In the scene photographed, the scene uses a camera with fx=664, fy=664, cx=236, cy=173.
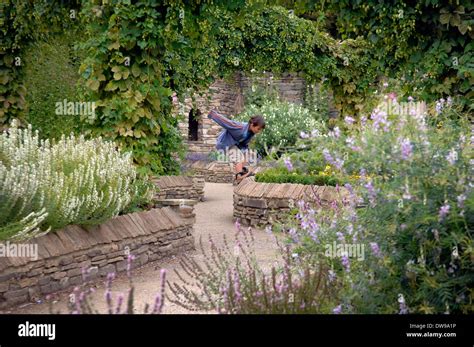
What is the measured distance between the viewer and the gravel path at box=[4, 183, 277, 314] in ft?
18.3

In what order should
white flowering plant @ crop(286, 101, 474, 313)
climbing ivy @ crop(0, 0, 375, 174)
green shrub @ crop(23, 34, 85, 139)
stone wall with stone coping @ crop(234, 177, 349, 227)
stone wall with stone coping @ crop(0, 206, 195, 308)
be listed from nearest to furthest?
white flowering plant @ crop(286, 101, 474, 313)
stone wall with stone coping @ crop(0, 206, 195, 308)
climbing ivy @ crop(0, 0, 375, 174)
stone wall with stone coping @ crop(234, 177, 349, 227)
green shrub @ crop(23, 34, 85, 139)

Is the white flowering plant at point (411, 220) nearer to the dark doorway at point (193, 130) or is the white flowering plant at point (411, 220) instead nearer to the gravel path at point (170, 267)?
the gravel path at point (170, 267)

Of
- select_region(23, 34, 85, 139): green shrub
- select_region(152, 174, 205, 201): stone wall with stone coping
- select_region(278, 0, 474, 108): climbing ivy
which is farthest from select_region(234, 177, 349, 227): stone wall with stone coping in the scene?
select_region(23, 34, 85, 139): green shrub

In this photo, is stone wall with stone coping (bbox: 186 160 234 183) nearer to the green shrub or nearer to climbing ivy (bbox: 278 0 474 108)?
the green shrub

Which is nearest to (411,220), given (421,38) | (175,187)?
(421,38)

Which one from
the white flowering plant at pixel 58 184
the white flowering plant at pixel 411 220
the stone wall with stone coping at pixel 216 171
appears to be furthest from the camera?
the stone wall with stone coping at pixel 216 171

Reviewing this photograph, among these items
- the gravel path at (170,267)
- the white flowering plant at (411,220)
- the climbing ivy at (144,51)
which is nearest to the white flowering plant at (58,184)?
the gravel path at (170,267)

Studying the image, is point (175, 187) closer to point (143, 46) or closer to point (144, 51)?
point (144, 51)

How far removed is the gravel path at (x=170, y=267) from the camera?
5.58m

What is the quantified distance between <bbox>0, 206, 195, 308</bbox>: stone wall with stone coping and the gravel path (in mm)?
127

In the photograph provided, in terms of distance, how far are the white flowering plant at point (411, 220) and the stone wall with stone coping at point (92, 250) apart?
2.02 meters

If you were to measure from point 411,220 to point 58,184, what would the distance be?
3.68 meters

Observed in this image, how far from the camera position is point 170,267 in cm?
749
